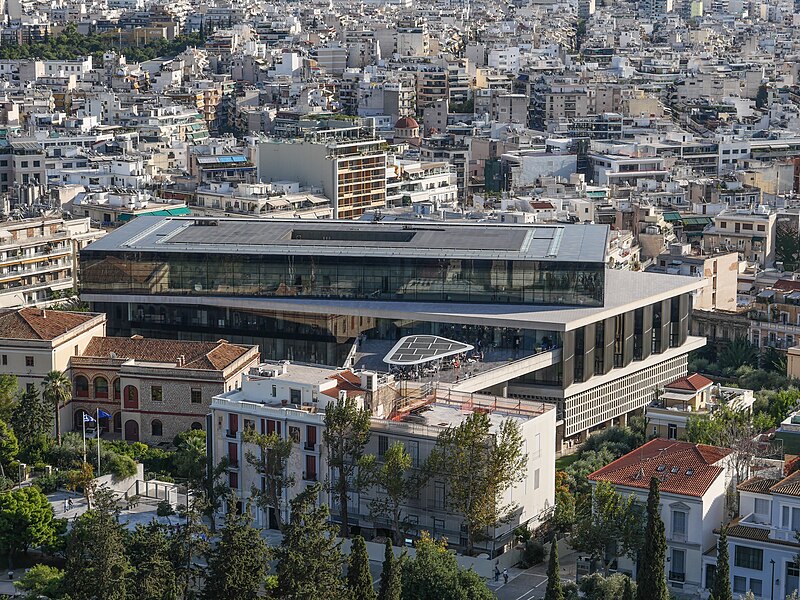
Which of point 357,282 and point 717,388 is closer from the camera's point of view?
point 717,388

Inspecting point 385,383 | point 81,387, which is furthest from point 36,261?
point 385,383

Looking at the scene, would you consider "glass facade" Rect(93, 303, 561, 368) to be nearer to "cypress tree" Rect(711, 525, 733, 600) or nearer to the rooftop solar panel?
the rooftop solar panel

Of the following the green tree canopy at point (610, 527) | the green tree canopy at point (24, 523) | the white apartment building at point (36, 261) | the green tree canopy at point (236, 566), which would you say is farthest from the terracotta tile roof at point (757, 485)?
the white apartment building at point (36, 261)

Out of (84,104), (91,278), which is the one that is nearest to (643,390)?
(91,278)

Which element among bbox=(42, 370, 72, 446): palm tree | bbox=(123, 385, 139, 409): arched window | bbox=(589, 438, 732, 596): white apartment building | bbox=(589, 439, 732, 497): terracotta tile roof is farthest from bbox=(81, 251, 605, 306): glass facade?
bbox=(589, 438, 732, 596): white apartment building

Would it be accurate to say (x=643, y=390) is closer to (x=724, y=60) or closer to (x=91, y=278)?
(x=91, y=278)

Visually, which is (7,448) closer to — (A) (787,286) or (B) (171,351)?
(B) (171,351)
